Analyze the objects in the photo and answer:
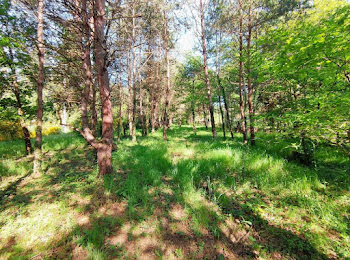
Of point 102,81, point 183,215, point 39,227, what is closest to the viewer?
point 39,227

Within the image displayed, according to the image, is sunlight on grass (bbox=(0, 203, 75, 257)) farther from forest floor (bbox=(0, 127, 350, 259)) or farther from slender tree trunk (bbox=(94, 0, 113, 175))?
slender tree trunk (bbox=(94, 0, 113, 175))

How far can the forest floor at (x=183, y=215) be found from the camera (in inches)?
76.4

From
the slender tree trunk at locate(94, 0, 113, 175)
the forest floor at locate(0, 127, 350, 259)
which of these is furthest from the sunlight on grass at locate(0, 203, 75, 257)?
the slender tree trunk at locate(94, 0, 113, 175)

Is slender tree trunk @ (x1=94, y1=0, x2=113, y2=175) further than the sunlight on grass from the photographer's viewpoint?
Yes

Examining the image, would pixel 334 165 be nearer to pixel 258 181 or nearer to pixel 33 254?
pixel 258 181

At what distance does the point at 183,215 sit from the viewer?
2.57 metres

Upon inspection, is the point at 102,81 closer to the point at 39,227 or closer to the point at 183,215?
the point at 39,227

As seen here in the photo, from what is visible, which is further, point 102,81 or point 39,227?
point 102,81

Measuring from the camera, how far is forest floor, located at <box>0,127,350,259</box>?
76.4 inches

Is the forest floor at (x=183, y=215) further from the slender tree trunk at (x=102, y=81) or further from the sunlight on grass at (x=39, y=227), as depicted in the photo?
the slender tree trunk at (x=102, y=81)

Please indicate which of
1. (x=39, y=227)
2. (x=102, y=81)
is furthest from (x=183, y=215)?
(x=102, y=81)

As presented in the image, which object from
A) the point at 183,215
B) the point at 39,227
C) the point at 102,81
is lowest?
the point at 183,215

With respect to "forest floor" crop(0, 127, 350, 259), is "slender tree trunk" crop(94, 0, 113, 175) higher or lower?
higher

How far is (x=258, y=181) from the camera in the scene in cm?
345
